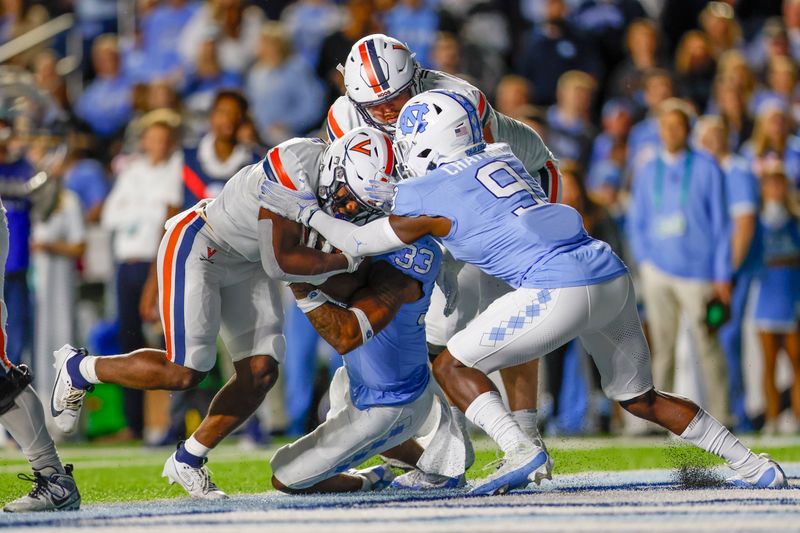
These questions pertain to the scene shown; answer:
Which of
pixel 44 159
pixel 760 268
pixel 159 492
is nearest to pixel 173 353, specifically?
pixel 159 492

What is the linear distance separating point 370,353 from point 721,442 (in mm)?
1479

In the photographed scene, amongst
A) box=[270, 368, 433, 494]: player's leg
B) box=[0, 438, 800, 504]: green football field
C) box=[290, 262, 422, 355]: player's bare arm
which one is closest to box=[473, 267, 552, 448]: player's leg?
box=[0, 438, 800, 504]: green football field

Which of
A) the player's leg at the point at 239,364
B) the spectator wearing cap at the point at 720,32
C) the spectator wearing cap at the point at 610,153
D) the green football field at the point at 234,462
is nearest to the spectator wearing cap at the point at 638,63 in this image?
the spectator wearing cap at the point at 610,153

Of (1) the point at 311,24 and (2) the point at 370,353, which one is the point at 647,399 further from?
(1) the point at 311,24

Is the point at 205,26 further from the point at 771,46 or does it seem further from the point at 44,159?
the point at 771,46

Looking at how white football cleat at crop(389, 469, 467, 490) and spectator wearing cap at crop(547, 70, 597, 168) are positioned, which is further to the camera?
spectator wearing cap at crop(547, 70, 597, 168)

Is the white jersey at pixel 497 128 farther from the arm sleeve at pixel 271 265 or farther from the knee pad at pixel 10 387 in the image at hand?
the knee pad at pixel 10 387

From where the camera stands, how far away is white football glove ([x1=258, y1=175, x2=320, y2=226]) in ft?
19.9

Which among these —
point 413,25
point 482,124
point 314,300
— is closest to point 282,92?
point 413,25

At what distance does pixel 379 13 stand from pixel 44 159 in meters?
3.53

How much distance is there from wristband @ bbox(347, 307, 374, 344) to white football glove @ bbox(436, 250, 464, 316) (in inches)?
42.1

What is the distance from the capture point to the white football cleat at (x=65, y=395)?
640 cm

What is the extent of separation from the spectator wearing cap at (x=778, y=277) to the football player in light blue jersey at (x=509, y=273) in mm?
4782

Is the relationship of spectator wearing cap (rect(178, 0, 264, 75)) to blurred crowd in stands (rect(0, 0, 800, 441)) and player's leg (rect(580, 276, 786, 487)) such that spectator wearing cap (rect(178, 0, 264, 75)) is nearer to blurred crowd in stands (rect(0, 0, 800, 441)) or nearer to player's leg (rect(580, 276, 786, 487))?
blurred crowd in stands (rect(0, 0, 800, 441))
